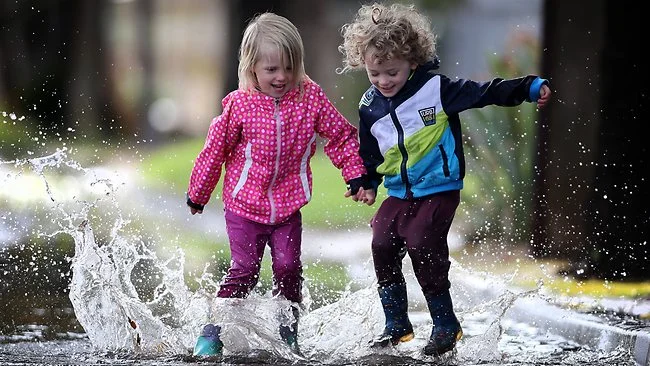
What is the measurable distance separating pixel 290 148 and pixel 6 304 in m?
2.63

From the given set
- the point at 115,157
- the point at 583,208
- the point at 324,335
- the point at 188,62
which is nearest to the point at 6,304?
the point at 324,335

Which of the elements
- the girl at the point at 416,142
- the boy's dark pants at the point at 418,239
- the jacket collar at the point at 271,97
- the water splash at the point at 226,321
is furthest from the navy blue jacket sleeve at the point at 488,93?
the water splash at the point at 226,321

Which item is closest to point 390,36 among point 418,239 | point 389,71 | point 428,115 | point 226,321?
point 389,71

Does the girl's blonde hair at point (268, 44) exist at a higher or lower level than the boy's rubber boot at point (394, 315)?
higher

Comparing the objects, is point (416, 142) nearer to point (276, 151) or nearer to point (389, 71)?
point (389, 71)

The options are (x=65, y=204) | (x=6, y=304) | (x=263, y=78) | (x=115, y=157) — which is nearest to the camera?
(x=263, y=78)

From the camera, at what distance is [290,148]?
17.8 feet

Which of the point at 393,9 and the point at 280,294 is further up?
the point at 393,9

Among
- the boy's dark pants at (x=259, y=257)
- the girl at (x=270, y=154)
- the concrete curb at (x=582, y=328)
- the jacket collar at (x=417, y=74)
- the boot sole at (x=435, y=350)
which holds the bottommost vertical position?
the concrete curb at (x=582, y=328)

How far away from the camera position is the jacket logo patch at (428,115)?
5336 mm

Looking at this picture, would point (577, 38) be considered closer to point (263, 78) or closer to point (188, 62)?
point (263, 78)

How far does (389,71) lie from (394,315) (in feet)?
3.52

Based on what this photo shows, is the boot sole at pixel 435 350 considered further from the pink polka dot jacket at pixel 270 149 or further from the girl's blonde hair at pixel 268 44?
the girl's blonde hair at pixel 268 44

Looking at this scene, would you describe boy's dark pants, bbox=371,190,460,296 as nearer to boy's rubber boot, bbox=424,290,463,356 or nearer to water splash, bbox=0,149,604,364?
boy's rubber boot, bbox=424,290,463,356
